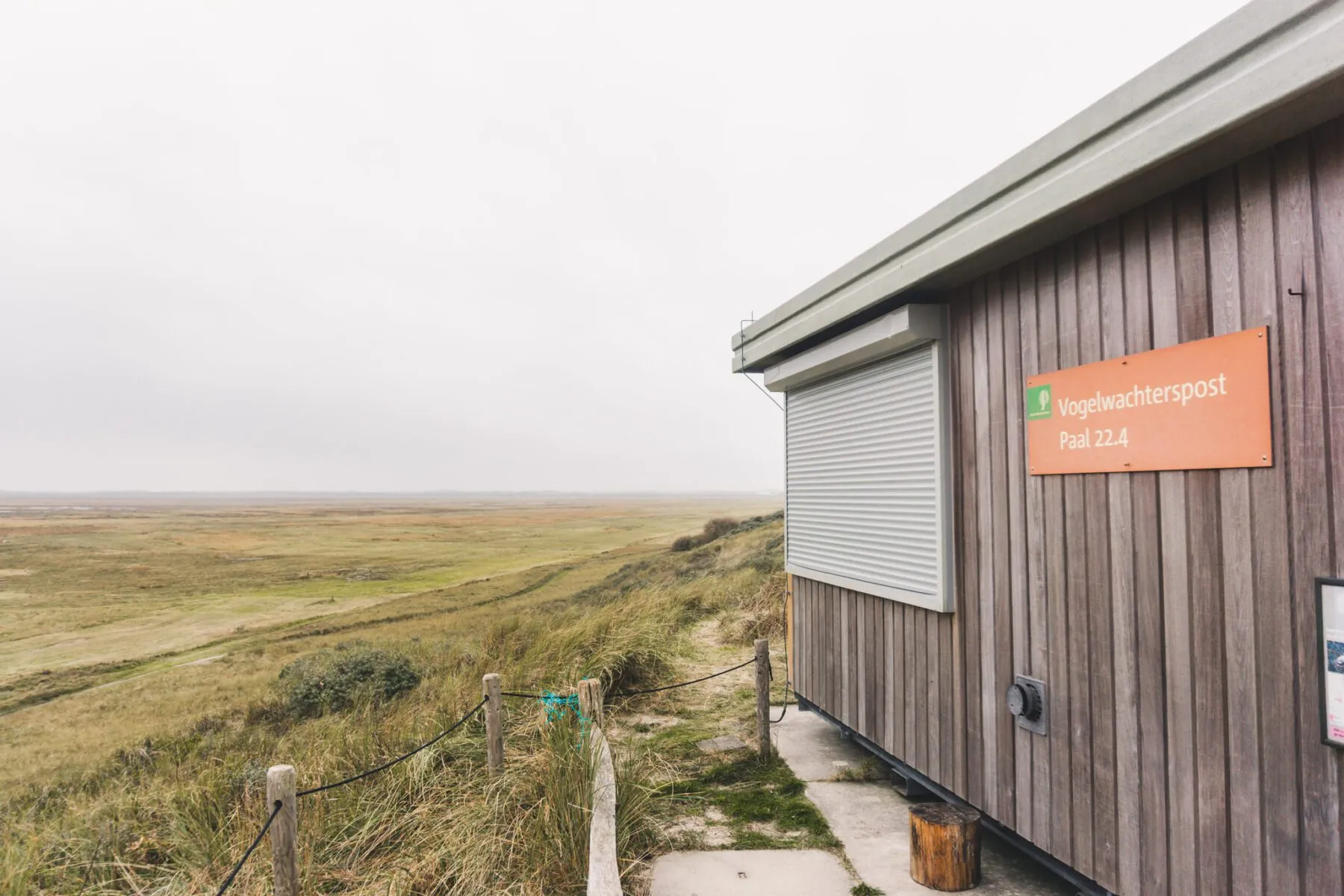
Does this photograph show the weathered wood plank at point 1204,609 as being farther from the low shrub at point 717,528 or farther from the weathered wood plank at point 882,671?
the low shrub at point 717,528

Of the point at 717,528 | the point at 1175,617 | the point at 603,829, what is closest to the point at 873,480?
the point at 1175,617

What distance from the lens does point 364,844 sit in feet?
12.0

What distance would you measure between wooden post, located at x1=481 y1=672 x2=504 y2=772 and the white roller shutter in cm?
244

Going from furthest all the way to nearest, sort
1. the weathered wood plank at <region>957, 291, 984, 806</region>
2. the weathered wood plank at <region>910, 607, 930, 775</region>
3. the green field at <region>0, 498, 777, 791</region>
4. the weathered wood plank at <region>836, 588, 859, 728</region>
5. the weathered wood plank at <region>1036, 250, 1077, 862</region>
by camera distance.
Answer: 1. the green field at <region>0, 498, 777, 791</region>
2. the weathered wood plank at <region>836, 588, 859, 728</region>
3. the weathered wood plank at <region>910, 607, 930, 775</region>
4. the weathered wood plank at <region>957, 291, 984, 806</region>
5. the weathered wood plank at <region>1036, 250, 1077, 862</region>

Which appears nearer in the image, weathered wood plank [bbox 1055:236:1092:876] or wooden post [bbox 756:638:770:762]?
weathered wood plank [bbox 1055:236:1092:876]

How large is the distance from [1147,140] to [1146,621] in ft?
5.40

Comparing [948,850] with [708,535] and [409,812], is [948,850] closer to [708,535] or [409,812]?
[409,812]

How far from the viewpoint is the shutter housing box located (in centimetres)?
358

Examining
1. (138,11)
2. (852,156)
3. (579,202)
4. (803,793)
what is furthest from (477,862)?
(579,202)

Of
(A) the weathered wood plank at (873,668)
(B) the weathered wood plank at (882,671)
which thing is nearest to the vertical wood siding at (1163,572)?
(B) the weathered wood plank at (882,671)

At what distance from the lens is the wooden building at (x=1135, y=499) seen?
185 centimetres

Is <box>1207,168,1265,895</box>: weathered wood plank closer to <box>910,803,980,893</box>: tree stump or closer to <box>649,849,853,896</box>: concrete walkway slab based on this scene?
<box>910,803,980,893</box>: tree stump

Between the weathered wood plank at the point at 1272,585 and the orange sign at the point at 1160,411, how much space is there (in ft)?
0.17

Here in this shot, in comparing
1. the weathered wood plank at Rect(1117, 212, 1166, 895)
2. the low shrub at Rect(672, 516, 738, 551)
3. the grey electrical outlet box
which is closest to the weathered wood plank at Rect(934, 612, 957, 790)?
the grey electrical outlet box
